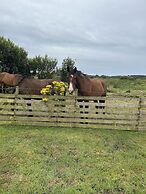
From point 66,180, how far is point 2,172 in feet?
5.38

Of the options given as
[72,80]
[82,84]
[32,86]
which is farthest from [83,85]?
[32,86]

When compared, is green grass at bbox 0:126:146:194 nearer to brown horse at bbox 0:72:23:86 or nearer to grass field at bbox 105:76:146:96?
brown horse at bbox 0:72:23:86

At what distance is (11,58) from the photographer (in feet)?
124

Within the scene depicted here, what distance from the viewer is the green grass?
7.66 meters

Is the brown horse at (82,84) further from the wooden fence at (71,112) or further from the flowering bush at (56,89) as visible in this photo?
the wooden fence at (71,112)

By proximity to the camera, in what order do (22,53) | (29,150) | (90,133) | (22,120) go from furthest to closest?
(22,53) → (22,120) → (90,133) → (29,150)

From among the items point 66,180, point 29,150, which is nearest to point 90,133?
point 29,150

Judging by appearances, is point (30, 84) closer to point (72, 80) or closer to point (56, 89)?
point (56, 89)

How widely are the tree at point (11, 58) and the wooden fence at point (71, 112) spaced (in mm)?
23495

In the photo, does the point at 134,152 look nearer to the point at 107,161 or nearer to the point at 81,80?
the point at 107,161

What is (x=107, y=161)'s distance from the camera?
9461 millimetres

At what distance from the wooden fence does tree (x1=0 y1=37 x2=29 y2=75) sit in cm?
2350

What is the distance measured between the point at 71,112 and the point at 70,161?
4740mm

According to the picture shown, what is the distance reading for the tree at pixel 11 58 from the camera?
37178 mm
